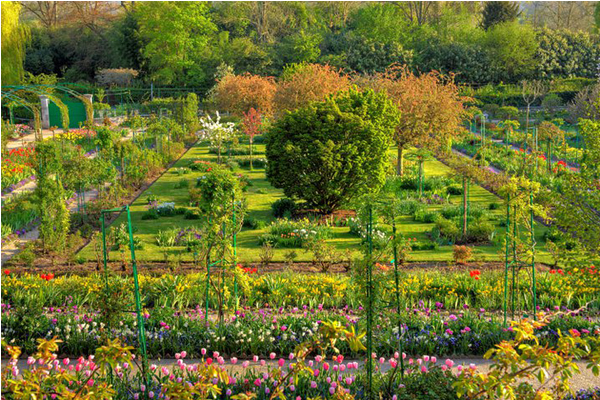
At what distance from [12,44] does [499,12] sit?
36.8 m

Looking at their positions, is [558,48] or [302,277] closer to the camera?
[302,277]

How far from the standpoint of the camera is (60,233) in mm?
12328

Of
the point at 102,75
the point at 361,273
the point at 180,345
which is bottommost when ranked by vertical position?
the point at 180,345

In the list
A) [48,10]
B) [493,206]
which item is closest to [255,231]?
[493,206]

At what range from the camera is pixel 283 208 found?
616 inches

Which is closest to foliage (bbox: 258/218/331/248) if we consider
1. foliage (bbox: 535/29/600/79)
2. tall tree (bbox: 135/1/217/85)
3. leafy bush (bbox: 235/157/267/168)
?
leafy bush (bbox: 235/157/267/168)

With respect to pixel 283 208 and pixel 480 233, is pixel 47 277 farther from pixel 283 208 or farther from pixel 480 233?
pixel 480 233

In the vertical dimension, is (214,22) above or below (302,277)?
above

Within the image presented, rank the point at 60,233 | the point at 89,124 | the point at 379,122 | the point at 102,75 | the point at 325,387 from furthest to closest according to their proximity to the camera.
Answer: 1. the point at 102,75
2. the point at 89,124
3. the point at 379,122
4. the point at 60,233
5. the point at 325,387

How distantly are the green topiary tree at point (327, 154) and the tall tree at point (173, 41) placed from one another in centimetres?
3481

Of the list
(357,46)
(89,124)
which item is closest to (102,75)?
(357,46)

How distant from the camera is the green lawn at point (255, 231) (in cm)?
1240

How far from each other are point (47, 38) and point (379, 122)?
45.3 m

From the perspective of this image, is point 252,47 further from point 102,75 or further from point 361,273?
point 361,273
